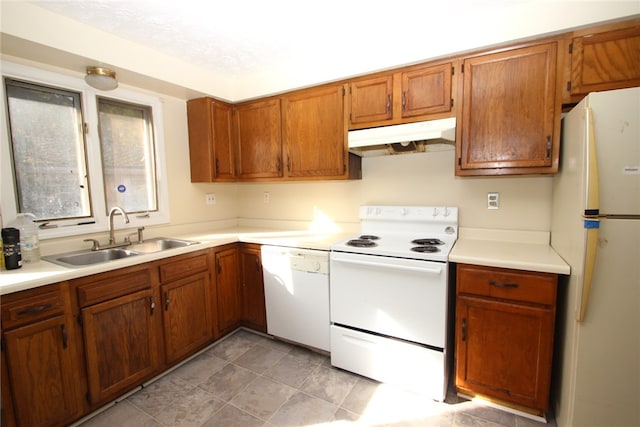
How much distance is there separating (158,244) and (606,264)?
9.34 feet

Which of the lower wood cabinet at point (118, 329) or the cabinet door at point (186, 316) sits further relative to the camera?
the cabinet door at point (186, 316)

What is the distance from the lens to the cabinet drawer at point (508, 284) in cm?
152

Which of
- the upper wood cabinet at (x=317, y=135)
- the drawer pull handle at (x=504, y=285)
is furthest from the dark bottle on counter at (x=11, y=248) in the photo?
the drawer pull handle at (x=504, y=285)

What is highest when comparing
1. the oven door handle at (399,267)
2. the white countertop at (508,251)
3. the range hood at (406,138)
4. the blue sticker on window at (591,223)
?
the range hood at (406,138)

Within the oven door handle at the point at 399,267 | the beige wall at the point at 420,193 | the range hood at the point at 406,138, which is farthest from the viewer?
the beige wall at the point at 420,193

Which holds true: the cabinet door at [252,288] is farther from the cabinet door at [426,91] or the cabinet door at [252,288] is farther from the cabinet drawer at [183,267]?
the cabinet door at [426,91]

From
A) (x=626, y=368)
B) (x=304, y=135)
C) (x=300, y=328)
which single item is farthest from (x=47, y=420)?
(x=626, y=368)

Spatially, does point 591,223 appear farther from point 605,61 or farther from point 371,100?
point 371,100

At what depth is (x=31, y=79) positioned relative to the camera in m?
1.84

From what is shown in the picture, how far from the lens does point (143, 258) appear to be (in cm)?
187

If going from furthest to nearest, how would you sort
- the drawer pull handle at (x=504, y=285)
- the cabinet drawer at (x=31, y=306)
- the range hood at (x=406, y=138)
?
the range hood at (x=406, y=138), the drawer pull handle at (x=504, y=285), the cabinet drawer at (x=31, y=306)

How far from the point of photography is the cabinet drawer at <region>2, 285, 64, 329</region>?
4.42 ft

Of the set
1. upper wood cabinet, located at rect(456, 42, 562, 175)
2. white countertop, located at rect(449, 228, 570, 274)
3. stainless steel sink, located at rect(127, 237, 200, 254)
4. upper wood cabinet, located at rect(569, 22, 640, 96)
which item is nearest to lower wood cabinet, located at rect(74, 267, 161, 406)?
stainless steel sink, located at rect(127, 237, 200, 254)

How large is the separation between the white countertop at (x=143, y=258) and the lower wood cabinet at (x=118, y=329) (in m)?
0.06
